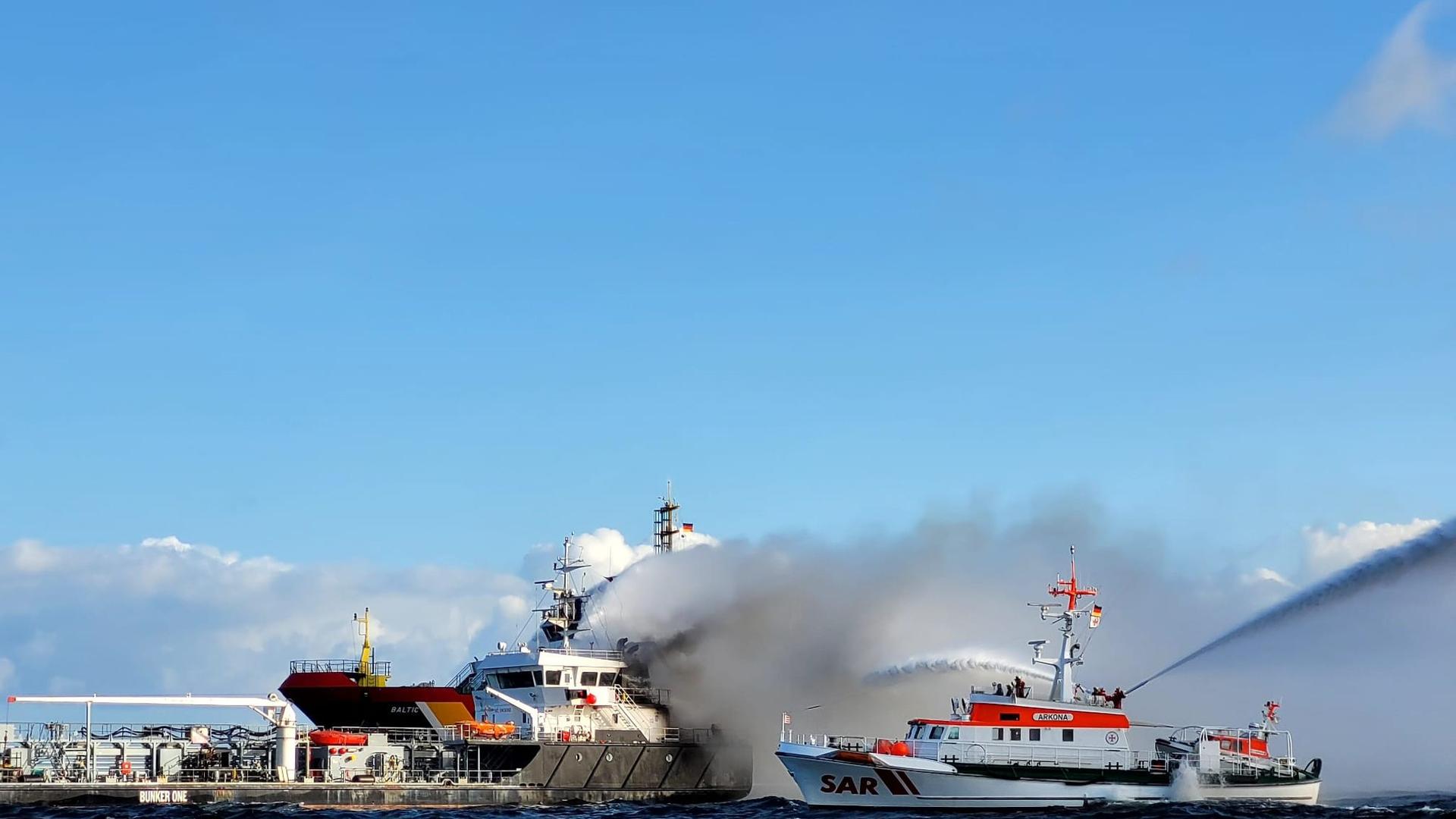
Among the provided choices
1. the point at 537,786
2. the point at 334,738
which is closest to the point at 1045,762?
the point at 537,786

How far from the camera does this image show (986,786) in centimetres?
5412

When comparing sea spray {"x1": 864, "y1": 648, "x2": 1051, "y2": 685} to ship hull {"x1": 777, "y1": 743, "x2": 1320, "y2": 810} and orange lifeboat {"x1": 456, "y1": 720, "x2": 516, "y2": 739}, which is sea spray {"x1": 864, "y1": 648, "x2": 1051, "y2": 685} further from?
orange lifeboat {"x1": 456, "y1": 720, "x2": 516, "y2": 739}

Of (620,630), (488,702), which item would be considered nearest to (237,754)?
(488,702)

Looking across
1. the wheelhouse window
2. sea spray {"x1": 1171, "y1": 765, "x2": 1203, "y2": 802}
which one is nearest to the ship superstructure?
the wheelhouse window

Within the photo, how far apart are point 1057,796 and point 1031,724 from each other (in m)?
2.51

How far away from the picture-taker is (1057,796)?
54375 mm

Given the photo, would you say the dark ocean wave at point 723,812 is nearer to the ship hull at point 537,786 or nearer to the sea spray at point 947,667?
the ship hull at point 537,786

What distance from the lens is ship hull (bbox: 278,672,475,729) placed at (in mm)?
66750

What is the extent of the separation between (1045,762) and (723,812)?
1149cm

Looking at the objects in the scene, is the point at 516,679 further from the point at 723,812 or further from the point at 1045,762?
the point at 1045,762

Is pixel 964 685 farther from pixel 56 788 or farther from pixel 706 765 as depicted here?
pixel 56 788

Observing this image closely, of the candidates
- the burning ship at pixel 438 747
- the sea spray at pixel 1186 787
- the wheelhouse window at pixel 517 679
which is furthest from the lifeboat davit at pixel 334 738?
the sea spray at pixel 1186 787

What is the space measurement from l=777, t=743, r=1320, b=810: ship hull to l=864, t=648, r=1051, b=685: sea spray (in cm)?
876

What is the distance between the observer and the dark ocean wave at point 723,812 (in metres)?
51.4
